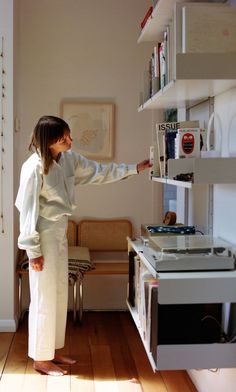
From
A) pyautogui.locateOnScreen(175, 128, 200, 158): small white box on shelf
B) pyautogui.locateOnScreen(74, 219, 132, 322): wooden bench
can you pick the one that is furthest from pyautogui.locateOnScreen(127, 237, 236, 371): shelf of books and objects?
pyautogui.locateOnScreen(74, 219, 132, 322): wooden bench

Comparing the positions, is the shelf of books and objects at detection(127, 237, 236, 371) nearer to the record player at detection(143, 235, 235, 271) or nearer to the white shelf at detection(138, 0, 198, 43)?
the record player at detection(143, 235, 235, 271)

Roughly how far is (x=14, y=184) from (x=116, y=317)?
1.35 meters

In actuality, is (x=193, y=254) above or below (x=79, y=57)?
below

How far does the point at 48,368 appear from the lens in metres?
3.16

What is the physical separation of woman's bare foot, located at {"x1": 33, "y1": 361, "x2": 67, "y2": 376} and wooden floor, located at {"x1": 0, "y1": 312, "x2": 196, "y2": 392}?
33mm

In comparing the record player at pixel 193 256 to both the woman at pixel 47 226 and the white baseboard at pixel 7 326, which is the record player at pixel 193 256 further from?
the white baseboard at pixel 7 326

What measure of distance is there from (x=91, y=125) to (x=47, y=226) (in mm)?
1425

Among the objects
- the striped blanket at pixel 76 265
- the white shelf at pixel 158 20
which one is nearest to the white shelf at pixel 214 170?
the white shelf at pixel 158 20

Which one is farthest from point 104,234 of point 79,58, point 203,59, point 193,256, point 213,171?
point 203,59

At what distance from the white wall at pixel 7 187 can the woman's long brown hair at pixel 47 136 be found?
82 cm

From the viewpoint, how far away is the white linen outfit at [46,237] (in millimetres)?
3049

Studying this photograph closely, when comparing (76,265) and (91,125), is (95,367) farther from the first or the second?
(91,125)

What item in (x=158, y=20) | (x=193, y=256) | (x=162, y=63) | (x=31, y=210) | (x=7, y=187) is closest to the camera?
(x=193, y=256)

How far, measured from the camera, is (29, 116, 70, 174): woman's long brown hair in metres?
3.06
